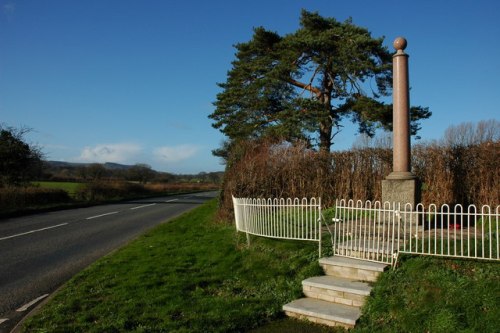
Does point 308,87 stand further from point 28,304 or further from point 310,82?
point 28,304

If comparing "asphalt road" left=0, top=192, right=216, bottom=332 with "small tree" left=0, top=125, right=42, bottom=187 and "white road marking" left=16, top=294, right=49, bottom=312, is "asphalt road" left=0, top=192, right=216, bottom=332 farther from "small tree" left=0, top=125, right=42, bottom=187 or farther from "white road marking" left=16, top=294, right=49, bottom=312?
"small tree" left=0, top=125, right=42, bottom=187

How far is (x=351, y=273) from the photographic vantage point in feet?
21.9

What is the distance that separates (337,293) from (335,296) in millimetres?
55

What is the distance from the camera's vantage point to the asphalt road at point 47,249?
22.8 feet

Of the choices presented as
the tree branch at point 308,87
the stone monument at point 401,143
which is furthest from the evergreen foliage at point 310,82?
the stone monument at point 401,143

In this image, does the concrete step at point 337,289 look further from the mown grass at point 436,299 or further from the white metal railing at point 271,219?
the white metal railing at point 271,219

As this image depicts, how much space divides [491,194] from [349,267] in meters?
6.72

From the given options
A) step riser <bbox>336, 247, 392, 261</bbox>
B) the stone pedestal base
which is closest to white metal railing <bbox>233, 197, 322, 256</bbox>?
step riser <bbox>336, 247, 392, 261</bbox>

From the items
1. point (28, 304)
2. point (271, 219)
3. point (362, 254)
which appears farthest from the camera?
point (271, 219)

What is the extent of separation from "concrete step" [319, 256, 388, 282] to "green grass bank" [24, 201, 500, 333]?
0.53 feet

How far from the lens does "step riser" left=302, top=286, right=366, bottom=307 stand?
5.95 m

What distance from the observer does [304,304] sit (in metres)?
6.10

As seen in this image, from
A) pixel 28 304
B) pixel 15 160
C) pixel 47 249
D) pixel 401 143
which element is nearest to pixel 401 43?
pixel 401 143

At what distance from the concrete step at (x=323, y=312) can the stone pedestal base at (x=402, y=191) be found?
4.38 meters
